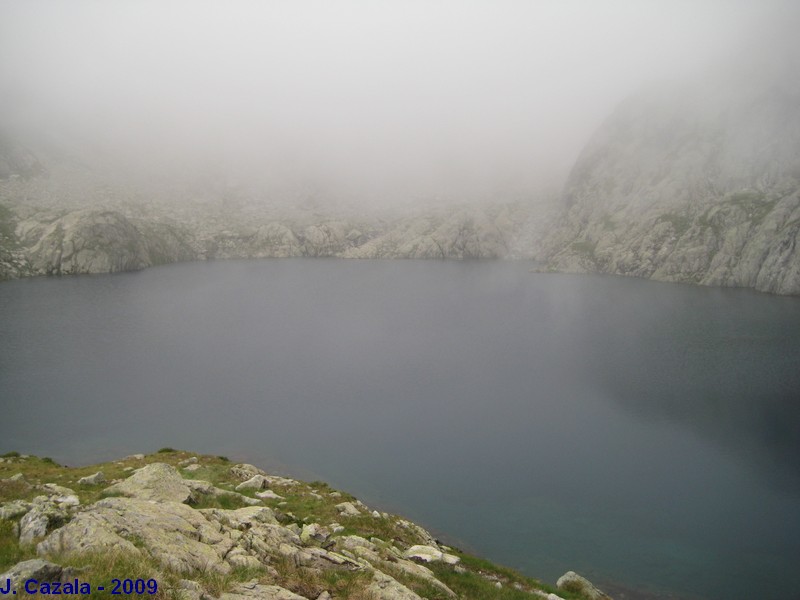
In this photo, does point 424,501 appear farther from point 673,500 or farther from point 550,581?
point 673,500

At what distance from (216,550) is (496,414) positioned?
55982mm

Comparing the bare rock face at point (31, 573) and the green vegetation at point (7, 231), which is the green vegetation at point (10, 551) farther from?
the green vegetation at point (7, 231)

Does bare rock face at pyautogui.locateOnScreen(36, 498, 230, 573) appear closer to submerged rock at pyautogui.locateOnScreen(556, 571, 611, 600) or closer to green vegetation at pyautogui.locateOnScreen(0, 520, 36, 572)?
green vegetation at pyautogui.locateOnScreen(0, 520, 36, 572)

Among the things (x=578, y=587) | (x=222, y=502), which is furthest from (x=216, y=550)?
(x=578, y=587)

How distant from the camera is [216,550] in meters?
16.9

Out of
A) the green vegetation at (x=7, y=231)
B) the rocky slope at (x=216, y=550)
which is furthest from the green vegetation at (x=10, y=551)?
the green vegetation at (x=7, y=231)

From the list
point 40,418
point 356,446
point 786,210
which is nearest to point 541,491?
point 356,446

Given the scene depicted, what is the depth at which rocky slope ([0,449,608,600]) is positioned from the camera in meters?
13.0

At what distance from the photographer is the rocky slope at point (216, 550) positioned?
1301 centimetres

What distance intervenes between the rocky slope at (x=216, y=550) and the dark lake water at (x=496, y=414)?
18.4 metres

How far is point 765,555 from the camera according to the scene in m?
41.2

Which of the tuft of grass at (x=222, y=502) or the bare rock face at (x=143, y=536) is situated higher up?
the bare rock face at (x=143, y=536)

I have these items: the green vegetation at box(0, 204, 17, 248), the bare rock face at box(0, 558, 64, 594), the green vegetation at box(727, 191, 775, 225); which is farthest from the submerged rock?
the green vegetation at box(0, 204, 17, 248)

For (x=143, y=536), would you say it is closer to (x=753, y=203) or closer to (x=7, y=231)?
(x=753, y=203)
